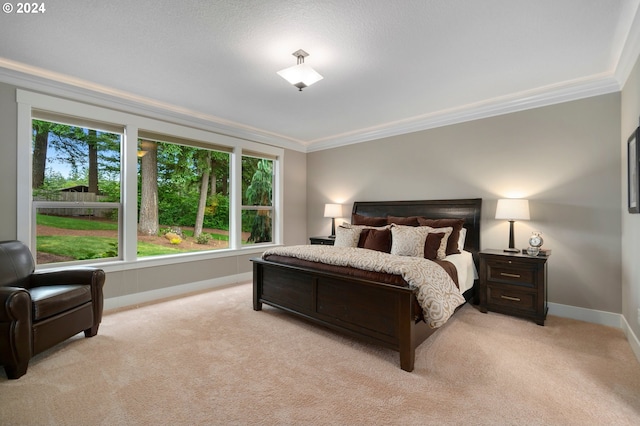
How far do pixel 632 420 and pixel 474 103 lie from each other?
3329 millimetres

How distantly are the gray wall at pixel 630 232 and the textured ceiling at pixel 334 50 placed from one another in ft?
0.93

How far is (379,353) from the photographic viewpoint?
245 centimetres

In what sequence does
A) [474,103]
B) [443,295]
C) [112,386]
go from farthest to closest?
[474,103] < [443,295] < [112,386]

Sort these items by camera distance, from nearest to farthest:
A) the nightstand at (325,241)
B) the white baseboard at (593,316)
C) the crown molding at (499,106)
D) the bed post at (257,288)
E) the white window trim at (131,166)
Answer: the white baseboard at (593,316) → the white window trim at (131,166) → the crown molding at (499,106) → the bed post at (257,288) → the nightstand at (325,241)

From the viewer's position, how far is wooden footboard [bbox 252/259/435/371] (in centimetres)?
222

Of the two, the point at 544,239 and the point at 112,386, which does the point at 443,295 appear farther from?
the point at 112,386

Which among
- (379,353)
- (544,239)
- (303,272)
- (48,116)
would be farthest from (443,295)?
(48,116)

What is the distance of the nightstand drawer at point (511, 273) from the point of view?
3.09 metres

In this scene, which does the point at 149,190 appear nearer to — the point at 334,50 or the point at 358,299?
the point at 334,50

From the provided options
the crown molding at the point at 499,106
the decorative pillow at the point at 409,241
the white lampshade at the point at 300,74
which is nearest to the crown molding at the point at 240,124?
the crown molding at the point at 499,106

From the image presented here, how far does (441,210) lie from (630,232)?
6.11 ft

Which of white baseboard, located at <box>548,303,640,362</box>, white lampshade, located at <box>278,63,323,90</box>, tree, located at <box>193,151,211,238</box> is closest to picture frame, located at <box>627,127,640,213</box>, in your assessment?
white baseboard, located at <box>548,303,640,362</box>

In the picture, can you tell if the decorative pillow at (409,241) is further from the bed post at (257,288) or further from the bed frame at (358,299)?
the bed post at (257,288)

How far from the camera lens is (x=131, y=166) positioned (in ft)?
12.1
